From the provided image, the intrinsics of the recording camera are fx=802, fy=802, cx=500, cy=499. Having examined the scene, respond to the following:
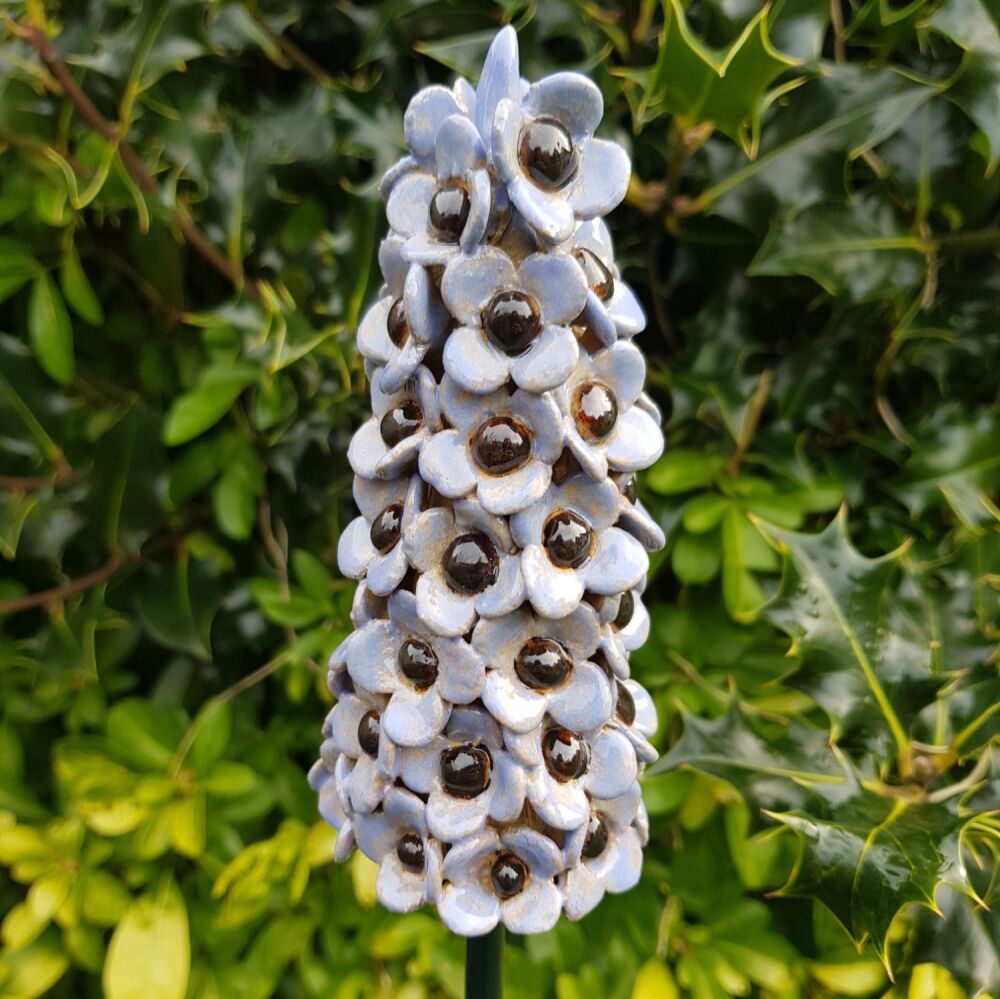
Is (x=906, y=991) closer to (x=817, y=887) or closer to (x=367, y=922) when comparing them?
(x=817, y=887)

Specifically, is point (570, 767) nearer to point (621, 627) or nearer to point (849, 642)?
point (621, 627)

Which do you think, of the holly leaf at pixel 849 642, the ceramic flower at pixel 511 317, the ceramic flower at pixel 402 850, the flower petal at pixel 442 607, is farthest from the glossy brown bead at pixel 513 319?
the holly leaf at pixel 849 642

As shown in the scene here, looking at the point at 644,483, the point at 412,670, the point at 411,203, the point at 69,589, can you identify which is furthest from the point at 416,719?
the point at 69,589

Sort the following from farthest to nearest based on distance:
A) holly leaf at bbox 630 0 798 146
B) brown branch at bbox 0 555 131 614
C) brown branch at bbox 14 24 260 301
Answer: brown branch at bbox 0 555 131 614
brown branch at bbox 14 24 260 301
holly leaf at bbox 630 0 798 146

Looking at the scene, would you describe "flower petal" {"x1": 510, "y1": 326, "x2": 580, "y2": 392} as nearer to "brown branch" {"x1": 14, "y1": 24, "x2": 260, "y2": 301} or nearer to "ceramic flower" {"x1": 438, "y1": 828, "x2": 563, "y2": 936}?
"ceramic flower" {"x1": 438, "y1": 828, "x2": 563, "y2": 936}

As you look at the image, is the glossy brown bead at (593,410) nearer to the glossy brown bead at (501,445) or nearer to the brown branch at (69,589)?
the glossy brown bead at (501,445)

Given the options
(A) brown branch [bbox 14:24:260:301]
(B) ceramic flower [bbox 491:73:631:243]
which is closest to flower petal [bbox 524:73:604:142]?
(B) ceramic flower [bbox 491:73:631:243]

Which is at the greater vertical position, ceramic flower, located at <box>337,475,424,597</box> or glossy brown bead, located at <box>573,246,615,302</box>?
glossy brown bead, located at <box>573,246,615,302</box>

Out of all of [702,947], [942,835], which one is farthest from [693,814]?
[942,835]
